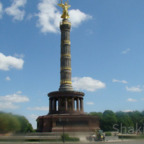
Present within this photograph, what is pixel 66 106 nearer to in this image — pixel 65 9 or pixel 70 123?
pixel 70 123

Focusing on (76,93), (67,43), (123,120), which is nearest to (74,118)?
(76,93)

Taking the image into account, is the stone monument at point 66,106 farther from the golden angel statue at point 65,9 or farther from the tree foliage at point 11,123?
the tree foliage at point 11,123

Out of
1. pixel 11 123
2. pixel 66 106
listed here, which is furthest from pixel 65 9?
pixel 11 123

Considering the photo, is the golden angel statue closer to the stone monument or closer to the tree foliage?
the stone monument

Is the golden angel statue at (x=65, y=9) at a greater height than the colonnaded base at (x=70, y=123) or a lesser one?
greater

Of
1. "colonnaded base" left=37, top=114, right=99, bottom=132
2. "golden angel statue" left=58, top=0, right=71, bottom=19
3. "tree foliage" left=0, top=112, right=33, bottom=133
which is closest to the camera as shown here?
"tree foliage" left=0, top=112, right=33, bottom=133

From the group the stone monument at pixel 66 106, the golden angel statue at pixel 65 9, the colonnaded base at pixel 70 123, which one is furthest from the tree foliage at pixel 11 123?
the golden angel statue at pixel 65 9

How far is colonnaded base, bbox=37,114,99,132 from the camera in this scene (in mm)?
39281

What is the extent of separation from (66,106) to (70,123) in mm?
4028

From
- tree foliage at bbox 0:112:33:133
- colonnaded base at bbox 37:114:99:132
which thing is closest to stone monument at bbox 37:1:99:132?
colonnaded base at bbox 37:114:99:132

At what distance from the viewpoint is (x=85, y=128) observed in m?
39.2

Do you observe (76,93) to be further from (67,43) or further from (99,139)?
(99,139)

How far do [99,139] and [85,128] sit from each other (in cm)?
922

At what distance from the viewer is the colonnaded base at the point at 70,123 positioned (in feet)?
129
